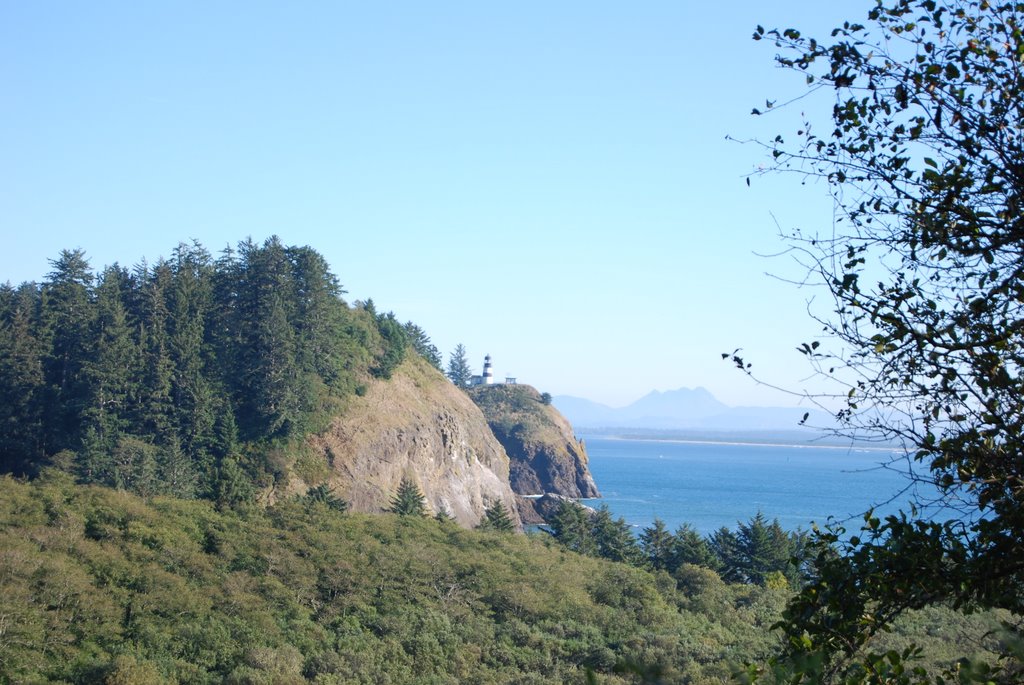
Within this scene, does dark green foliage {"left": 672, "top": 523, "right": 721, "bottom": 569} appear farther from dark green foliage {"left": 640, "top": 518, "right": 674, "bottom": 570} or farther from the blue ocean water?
the blue ocean water

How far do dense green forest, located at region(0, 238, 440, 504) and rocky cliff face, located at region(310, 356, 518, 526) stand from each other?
170cm

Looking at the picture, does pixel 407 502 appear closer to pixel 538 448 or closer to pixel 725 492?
pixel 538 448

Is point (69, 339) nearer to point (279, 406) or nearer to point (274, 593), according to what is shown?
point (279, 406)

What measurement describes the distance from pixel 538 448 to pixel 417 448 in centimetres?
3946

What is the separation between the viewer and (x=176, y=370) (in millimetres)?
45938

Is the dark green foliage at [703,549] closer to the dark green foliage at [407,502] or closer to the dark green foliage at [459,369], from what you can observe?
the dark green foliage at [407,502]

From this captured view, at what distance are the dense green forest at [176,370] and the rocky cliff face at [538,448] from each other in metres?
40.8


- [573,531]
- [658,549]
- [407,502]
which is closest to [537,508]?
[407,502]

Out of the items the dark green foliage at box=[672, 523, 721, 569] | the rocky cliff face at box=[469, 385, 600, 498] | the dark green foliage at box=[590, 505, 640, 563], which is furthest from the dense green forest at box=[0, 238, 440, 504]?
the rocky cliff face at box=[469, 385, 600, 498]

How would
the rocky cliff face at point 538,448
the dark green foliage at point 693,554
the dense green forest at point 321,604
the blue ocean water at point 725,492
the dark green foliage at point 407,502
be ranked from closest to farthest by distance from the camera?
the dense green forest at point 321,604 → the dark green foliage at point 693,554 → the dark green foliage at point 407,502 → the blue ocean water at point 725,492 → the rocky cliff face at point 538,448

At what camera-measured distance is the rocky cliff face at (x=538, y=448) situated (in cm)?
9212

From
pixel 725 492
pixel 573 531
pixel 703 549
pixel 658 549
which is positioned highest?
pixel 573 531

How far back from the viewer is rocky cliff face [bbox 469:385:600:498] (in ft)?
302

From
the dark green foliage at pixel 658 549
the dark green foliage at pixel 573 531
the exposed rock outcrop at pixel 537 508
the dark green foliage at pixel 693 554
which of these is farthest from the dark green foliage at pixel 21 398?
the exposed rock outcrop at pixel 537 508
